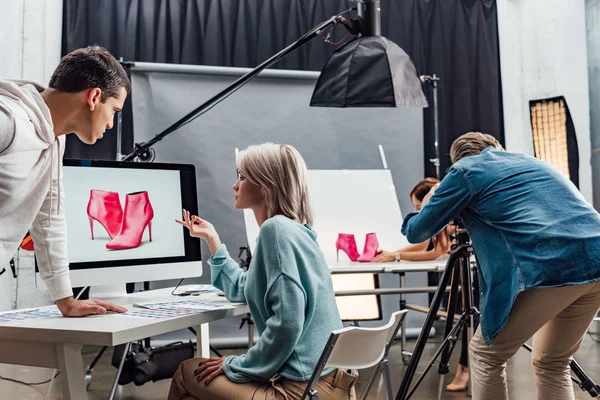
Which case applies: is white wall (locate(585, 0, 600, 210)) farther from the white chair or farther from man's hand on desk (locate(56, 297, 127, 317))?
man's hand on desk (locate(56, 297, 127, 317))

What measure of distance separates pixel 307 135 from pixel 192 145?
0.85 m

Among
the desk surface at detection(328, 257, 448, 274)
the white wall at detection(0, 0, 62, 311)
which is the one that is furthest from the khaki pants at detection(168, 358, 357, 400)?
the white wall at detection(0, 0, 62, 311)

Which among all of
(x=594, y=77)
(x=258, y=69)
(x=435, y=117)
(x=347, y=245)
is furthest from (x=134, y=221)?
(x=594, y=77)

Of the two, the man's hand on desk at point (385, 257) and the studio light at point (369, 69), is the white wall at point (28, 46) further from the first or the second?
the studio light at point (369, 69)

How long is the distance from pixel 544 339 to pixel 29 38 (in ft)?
13.2

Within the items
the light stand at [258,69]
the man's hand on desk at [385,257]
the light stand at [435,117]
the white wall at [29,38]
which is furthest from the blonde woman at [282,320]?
the white wall at [29,38]

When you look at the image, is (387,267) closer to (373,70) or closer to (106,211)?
(373,70)

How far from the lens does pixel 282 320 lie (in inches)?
56.1

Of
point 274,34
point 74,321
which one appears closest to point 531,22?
point 274,34

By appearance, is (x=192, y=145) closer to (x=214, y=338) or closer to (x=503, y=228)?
(x=214, y=338)

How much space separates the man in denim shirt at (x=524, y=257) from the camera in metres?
1.80

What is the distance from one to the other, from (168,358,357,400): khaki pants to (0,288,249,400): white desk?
0.45ft

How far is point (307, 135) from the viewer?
4.57 metres

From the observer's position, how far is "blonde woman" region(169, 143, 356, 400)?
56.6 inches
